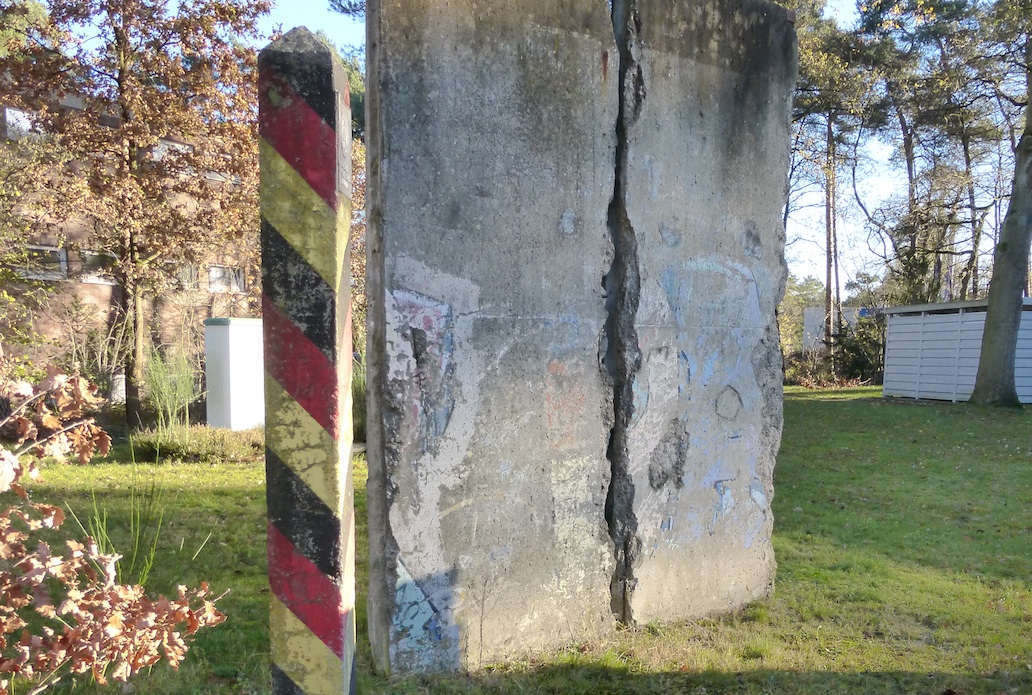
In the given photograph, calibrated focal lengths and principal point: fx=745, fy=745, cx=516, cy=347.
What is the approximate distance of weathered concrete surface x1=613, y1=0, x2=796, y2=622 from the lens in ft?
12.1

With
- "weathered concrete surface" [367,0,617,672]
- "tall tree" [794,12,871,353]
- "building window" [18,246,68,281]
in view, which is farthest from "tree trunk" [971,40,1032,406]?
"building window" [18,246,68,281]

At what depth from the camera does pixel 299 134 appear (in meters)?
2.06

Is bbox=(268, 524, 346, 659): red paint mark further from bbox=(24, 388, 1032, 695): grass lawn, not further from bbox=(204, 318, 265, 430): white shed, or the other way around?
bbox=(204, 318, 265, 430): white shed

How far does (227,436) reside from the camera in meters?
8.92

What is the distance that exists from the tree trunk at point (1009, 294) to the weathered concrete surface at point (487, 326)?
1404cm

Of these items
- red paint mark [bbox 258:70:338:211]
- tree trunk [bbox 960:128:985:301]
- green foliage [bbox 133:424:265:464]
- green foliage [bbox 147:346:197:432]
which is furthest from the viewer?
tree trunk [bbox 960:128:985:301]

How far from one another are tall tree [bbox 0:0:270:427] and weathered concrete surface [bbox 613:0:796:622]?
25.9ft

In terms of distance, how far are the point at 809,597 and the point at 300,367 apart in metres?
3.46

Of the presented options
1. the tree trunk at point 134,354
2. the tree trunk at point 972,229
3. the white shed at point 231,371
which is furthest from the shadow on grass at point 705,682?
the tree trunk at point 972,229

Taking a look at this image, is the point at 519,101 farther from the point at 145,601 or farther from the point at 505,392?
the point at 145,601

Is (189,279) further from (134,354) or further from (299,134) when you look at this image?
(299,134)

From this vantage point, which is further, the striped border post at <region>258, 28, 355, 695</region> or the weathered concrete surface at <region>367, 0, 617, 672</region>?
the weathered concrete surface at <region>367, 0, 617, 672</region>

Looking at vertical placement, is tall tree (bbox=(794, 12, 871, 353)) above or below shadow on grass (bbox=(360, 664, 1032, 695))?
above

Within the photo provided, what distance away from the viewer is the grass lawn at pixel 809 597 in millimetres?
3238
